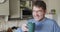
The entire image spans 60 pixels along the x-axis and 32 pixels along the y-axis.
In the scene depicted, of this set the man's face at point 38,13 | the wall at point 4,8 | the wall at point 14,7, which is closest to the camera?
the man's face at point 38,13

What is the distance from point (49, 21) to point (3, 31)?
1778 mm

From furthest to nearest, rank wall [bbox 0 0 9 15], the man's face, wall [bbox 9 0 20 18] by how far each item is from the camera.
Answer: wall [bbox 9 0 20 18] → wall [bbox 0 0 9 15] → the man's face

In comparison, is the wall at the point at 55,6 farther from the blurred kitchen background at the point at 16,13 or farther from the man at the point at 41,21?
the man at the point at 41,21

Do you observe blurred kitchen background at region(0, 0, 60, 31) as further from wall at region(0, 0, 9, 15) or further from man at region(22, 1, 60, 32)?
man at region(22, 1, 60, 32)

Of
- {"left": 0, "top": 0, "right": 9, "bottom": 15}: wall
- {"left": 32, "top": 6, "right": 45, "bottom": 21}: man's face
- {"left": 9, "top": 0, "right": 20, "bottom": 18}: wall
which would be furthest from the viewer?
{"left": 9, "top": 0, "right": 20, "bottom": 18}: wall

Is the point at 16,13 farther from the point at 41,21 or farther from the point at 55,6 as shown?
the point at 41,21

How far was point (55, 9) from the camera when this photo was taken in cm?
308

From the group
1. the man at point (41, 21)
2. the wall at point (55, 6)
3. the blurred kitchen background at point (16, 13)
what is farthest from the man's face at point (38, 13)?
the wall at point (55, 6)

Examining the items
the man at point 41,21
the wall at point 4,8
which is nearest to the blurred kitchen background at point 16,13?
the wall at point 4,8

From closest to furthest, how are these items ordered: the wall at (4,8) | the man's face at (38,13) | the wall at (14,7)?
the man's face at (38,13) < the wall at (4,8) < the wall at (14,7)

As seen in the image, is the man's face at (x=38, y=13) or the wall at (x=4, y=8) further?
the wall at (x=4, y=8)

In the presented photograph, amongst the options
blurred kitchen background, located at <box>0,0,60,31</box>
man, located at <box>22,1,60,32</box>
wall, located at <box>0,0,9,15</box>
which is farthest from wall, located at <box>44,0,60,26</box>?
man, located at <box>22,1,60,32</box>

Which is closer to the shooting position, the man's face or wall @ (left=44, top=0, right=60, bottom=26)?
the man's face

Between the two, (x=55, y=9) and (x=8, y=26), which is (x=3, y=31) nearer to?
(x=8, y=26)
